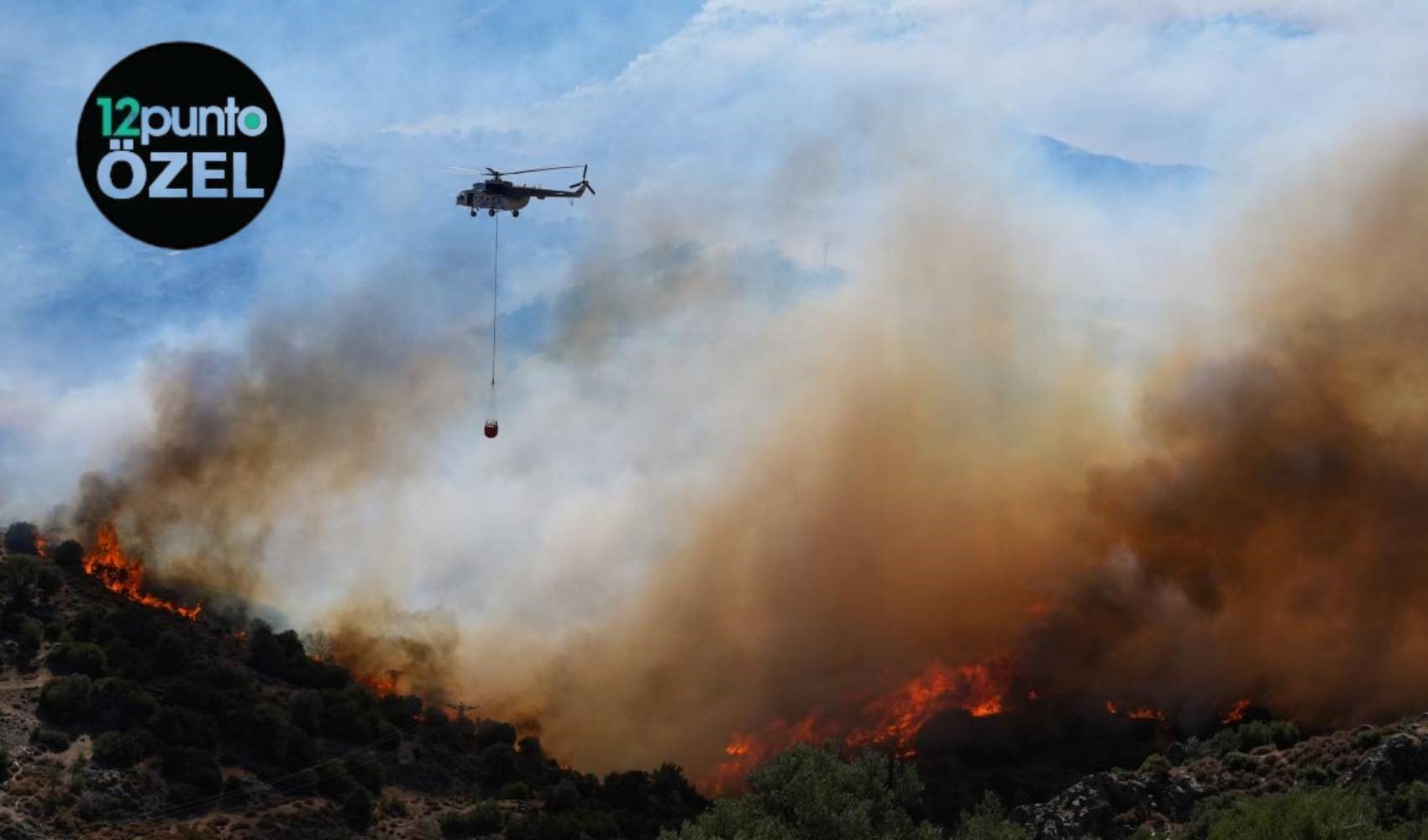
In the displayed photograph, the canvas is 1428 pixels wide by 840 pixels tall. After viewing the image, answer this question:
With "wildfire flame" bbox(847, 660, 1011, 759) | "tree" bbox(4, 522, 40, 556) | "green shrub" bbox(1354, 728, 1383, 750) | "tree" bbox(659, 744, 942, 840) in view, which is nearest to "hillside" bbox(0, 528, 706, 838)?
"tree" bbox(4, 522, 40, 556)

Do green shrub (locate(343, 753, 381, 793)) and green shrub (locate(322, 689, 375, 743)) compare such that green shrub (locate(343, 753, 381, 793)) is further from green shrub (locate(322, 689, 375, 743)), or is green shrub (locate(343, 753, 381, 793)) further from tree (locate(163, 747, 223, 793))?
tree (locate(163, 747, 223, 793))

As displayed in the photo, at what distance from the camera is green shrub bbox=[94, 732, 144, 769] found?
9600cm

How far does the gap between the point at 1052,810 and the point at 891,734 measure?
4167cm

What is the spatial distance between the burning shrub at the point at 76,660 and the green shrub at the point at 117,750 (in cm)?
847

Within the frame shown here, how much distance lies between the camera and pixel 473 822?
103438 mm


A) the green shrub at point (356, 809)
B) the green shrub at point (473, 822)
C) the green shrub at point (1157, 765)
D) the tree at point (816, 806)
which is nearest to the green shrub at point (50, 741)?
the green shrub at point (356, 809)

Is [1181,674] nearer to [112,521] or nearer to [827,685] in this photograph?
[827,685]

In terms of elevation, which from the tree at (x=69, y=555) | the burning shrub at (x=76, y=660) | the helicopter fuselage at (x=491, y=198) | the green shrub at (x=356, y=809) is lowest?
the green shrub at (x=356, y=809)

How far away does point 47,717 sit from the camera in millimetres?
98375

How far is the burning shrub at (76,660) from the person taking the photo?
105 meters

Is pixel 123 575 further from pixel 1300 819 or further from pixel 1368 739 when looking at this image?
pixel 1300 819

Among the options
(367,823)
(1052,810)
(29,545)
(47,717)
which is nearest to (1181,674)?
(1052,810)

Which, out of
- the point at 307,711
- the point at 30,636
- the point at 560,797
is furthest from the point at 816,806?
the point at 30,636

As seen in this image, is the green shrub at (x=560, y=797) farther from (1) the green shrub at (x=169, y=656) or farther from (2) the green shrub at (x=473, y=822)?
(1) the green shrub at (x=169, y=656)
